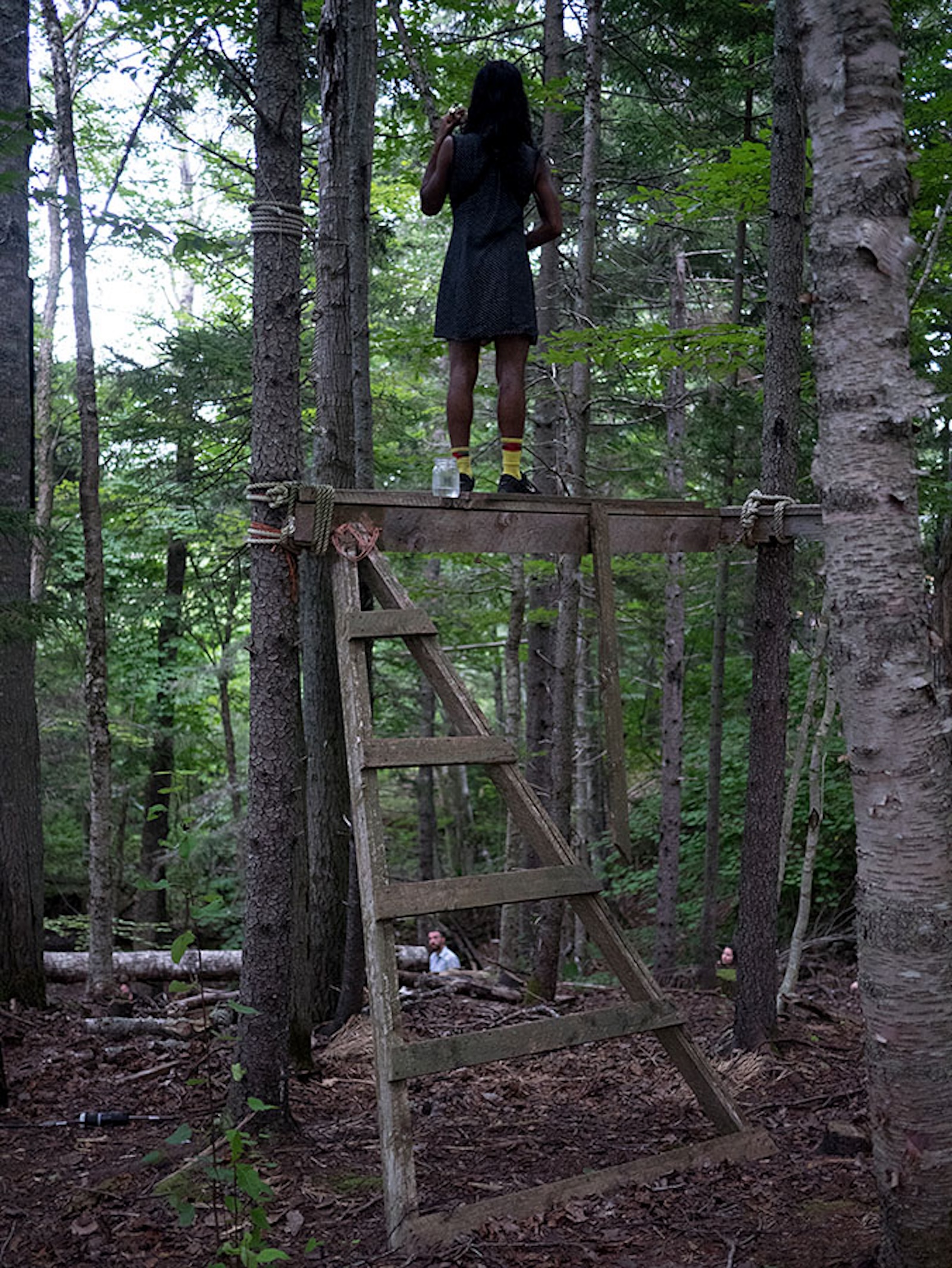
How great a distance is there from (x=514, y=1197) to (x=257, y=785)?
2043 millimetres

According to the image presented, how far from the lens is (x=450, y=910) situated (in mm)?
4270

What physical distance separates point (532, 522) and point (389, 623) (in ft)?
3.36

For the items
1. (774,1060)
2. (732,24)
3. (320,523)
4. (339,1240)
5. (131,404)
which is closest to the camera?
(339,1240)

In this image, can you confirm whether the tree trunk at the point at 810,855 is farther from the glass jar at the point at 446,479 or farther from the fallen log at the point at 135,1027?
the fallen log at the point at 135,1027

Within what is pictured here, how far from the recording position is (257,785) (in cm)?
499

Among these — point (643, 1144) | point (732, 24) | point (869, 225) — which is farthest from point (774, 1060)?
point (732, 24)

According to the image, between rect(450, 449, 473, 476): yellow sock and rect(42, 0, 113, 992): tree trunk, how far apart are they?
4.11 m

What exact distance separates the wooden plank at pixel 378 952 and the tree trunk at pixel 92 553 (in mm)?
4223

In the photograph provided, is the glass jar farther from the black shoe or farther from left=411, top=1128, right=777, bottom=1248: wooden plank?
left=411, top=1128, right=777, bottom=1248: wooden plank

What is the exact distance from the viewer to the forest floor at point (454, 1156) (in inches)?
151

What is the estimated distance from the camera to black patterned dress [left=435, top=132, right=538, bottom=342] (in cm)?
548

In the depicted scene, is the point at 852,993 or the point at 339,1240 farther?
the point at 852,993

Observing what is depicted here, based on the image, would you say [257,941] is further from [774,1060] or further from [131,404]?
[131,404]

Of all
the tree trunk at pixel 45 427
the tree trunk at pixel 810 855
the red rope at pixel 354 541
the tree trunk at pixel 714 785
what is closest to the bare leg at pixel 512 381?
the red rope at pixel 354 541
